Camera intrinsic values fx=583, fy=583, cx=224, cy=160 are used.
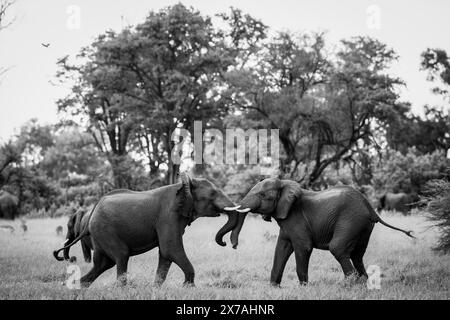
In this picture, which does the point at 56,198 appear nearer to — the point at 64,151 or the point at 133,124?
the point at 133,124

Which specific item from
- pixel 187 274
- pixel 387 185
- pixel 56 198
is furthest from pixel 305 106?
pixel 187 274

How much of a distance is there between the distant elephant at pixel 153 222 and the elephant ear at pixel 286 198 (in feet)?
2.81

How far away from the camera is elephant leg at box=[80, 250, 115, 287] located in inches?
411

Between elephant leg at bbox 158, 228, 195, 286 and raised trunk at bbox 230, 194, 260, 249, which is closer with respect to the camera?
elephant leg at bbox 158, 228, 195, 286

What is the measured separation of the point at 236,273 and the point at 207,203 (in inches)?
138

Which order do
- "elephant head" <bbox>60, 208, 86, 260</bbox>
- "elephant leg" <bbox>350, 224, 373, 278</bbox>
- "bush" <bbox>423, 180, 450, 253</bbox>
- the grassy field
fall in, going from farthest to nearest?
"elephant head" <bbox>60, 208, 86, 260</bbox> < "bush" <bbox>423, 180, 450, 253</bbox> < "elephant leg" <bbox>350, 224, 373, 278</bbox> < the grassy field

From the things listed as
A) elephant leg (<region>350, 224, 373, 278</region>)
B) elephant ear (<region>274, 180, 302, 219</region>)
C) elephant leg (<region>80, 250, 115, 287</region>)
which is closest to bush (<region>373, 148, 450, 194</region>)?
elephant leg (<region>350, 224, 373, 278</region>)

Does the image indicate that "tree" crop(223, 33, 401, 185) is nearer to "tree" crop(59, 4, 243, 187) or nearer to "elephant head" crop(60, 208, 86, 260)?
→ "tree" crop(59, 4, 243, 187)

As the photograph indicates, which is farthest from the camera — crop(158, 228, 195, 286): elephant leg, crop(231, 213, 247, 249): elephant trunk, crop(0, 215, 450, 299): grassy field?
crop(231, 213, 247, 249): elephant trunk

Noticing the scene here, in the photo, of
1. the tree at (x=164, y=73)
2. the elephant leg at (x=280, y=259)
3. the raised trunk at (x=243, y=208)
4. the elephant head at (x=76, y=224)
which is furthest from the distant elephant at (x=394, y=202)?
the raised trunk at (x=243, y=208)

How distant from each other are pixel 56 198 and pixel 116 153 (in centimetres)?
777

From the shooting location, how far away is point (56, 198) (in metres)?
45.5

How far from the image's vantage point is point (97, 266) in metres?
10.6

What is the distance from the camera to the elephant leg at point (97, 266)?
34.3ft
